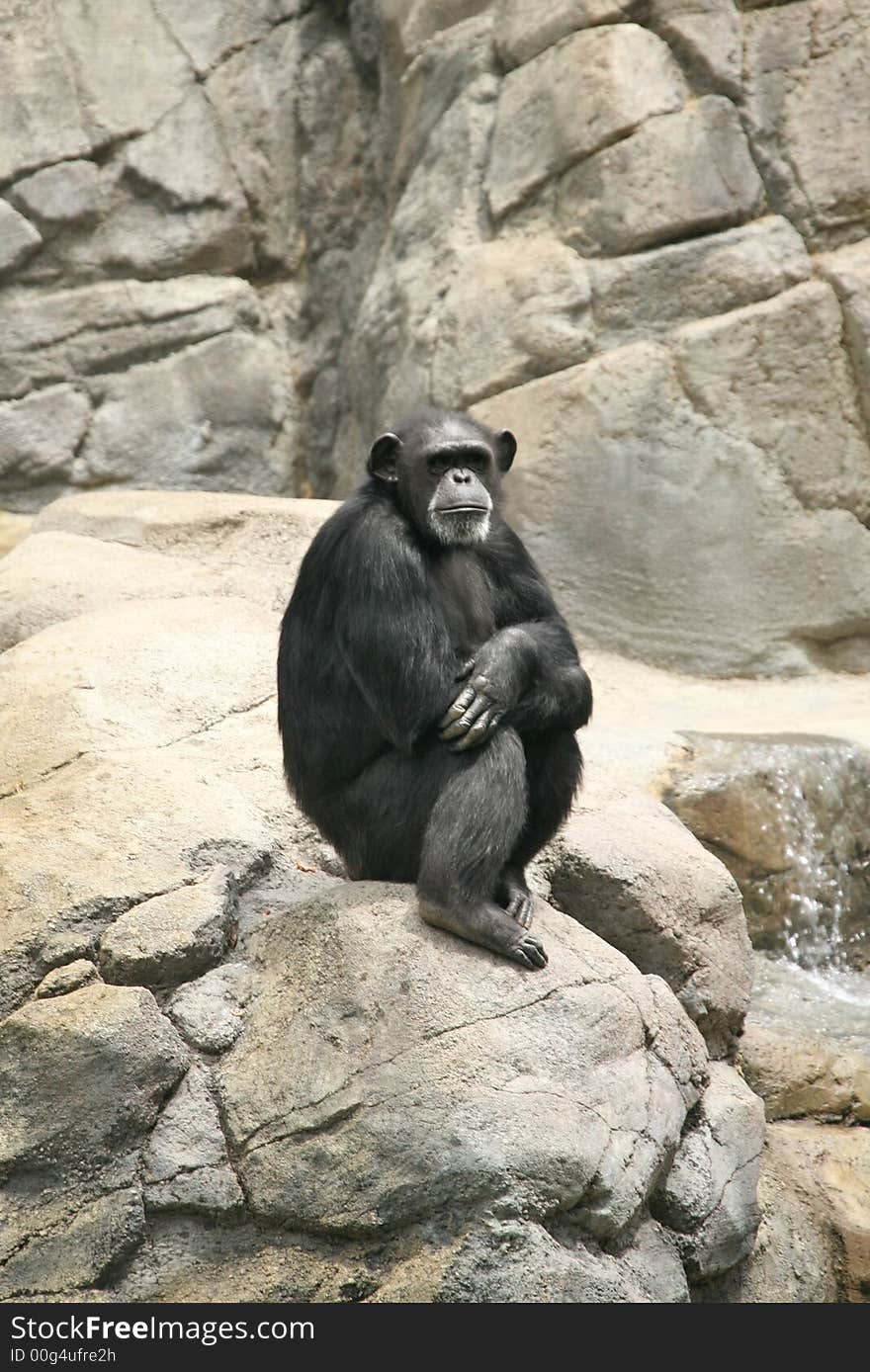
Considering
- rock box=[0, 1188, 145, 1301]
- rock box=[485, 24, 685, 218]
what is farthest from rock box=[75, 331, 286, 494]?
rock box=[0, 1188, 145, 1301]

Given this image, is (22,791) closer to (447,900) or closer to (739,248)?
(447,900)

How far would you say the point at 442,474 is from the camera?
17.6ft

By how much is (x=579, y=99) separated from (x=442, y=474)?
6274mm

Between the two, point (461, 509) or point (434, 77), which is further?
point (434, 77)

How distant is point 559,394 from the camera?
10562 millimetres

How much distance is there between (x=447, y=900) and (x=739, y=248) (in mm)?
6946

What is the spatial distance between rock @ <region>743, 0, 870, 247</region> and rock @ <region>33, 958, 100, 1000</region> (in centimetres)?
775

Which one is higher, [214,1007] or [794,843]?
[214,1007]

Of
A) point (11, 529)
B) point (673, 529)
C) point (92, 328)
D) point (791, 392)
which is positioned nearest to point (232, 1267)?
point (673, 529)

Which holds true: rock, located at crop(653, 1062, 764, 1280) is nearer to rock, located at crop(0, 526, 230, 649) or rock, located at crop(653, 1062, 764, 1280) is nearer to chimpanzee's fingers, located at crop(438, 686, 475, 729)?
chimpanzee's fingers, located at crop(438, 686, 475, 729)

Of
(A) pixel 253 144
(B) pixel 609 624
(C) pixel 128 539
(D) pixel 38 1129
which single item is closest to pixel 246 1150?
(D) pixel 38 1129

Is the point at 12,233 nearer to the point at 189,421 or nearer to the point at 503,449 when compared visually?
the point at 189,421

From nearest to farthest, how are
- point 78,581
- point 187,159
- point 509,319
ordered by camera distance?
point 78,581 → point 509,319 → point 187,159

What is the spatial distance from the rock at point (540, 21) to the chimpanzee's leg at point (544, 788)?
734cm
